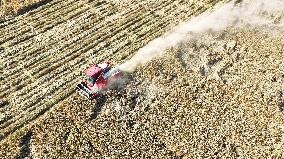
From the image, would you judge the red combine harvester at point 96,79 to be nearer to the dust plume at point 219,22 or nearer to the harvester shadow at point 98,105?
the harvester shadow at point 98,105

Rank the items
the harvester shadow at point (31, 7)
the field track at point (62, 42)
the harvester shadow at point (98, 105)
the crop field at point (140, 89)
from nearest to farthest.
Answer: the crop field at point (140, 89) → the harvester shadow at point (98, 105) → the field track at point (62, 42) → the harvester shadow at point (31, 7)

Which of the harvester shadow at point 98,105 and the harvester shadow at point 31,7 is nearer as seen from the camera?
the harvester shadow at point 98,105

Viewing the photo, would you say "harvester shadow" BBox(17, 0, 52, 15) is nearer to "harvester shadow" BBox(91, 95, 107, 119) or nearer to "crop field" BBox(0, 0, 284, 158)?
"crop field" BBox(0, 0, 284, 158)

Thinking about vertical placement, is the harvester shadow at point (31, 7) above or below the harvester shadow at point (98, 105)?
above

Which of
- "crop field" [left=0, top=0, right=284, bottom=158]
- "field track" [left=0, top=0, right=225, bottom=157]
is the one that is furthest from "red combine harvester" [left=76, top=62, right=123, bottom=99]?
"field track" [left=0, top=0, right=225, bottom=157]

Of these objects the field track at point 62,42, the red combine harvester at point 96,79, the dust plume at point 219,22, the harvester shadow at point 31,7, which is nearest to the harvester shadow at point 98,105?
the red combine harvester at point 96,79

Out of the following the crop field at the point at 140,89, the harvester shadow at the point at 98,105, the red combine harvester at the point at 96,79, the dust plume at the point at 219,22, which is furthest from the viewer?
the dust plume at the point at 219,22
